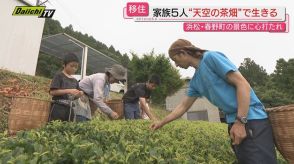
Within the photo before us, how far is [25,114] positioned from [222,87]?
305 cm

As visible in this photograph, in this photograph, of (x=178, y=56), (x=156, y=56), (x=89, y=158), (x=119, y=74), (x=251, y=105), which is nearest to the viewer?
(x=89, y=158)

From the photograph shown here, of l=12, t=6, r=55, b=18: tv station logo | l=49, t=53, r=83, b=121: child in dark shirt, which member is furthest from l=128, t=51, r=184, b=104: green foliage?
l=49, t=53, r=83, b=121: child in dark shirt

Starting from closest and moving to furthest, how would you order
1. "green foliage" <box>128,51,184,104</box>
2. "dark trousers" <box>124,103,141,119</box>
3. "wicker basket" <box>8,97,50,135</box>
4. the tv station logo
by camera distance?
"wicker basket" <box>8,97,50,135</box>
"dark trousers" <box>124,103,141,119</box>
the tv station logo
"green foliage" <box>128,51,184,104</box>

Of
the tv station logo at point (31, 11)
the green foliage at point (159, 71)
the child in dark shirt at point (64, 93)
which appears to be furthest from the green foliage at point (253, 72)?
the child in dark shirt at point (64, 93)

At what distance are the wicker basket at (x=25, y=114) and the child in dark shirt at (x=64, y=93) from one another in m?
0.22

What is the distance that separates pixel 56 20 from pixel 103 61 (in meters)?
21.7

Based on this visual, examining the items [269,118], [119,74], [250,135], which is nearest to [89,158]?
[250,135]

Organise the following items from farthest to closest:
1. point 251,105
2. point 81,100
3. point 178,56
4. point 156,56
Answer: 1. point 156,56
2. point 81,100
3. point 178,56
4. point 251,105

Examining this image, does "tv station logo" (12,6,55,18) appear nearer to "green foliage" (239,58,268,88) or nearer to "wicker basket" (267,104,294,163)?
"wicker basket" (267,104,294,163)

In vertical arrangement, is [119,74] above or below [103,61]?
below

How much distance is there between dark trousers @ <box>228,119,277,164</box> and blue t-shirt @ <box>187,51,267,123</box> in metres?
0.07

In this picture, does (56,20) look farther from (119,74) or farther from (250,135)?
(250,135)

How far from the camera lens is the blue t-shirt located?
8.34ft

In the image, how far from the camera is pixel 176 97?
1177 inches
